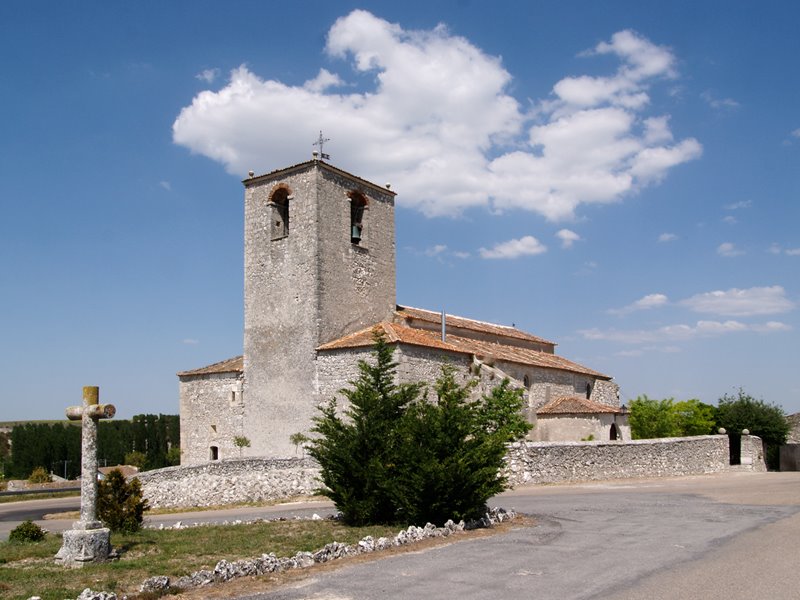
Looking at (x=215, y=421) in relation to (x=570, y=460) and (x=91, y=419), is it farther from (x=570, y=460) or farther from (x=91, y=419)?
(x=91, y=419)

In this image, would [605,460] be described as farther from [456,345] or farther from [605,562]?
Result: [605,562]

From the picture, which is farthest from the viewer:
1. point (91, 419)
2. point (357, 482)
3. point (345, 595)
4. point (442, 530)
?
point (357, 482)

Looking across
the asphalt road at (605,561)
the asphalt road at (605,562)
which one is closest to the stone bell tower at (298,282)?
the asphalt road at (605,561)

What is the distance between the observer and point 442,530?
480 inches

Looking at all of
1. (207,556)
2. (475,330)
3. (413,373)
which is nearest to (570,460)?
(413,373)

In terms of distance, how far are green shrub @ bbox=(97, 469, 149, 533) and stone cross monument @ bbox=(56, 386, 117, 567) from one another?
2.37 m

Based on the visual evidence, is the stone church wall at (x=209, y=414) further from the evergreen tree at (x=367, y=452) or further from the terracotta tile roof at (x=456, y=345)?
the evergreen tree at (x=367, y=452)

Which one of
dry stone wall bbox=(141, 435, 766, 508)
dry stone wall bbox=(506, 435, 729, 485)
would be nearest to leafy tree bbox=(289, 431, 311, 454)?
dry stone wall bbox=(141, 435, 766, 508)

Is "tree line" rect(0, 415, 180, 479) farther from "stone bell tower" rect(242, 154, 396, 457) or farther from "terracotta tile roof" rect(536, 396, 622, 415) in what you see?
"terracotta tile roof" rect(536, 396, 622, 415)

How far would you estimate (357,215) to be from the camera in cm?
2825

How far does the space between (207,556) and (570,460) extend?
15.3 meters

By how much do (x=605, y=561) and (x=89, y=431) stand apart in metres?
8.30

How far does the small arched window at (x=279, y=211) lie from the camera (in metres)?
27.0

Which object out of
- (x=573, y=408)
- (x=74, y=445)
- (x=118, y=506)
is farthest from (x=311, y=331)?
(x=74, y=445)
